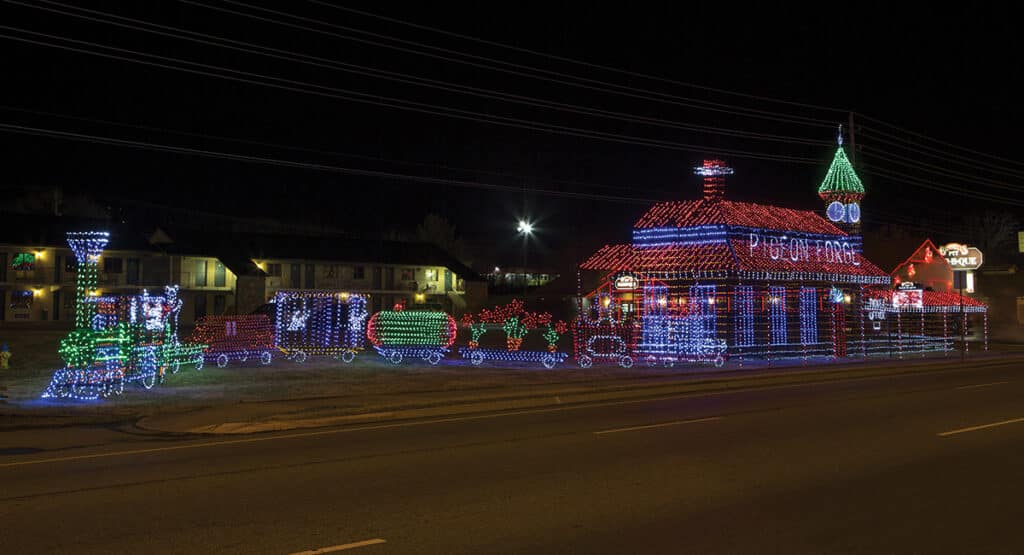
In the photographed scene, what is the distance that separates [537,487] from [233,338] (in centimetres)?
1986

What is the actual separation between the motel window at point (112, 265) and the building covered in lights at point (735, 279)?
43.3 meters

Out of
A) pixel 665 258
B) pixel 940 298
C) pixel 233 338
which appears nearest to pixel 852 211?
pixel 665 258

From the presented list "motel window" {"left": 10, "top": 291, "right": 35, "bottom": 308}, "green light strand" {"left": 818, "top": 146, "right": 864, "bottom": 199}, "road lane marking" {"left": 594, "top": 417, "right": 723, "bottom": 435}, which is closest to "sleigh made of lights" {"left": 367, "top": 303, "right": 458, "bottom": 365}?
"road lane marking" {"left": 594, "top": 417, "right": 723, "bottom": 435}

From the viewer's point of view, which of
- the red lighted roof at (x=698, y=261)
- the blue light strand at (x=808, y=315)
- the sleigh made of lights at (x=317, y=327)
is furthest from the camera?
the blue light strand at (x=808, y=315)

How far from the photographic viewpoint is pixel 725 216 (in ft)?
98.3

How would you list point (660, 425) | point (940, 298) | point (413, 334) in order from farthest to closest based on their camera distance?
point (940, 298) → point (413, 334) → point (660, 425)

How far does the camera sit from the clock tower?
36.4 metres

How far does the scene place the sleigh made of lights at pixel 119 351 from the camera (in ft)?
61.6

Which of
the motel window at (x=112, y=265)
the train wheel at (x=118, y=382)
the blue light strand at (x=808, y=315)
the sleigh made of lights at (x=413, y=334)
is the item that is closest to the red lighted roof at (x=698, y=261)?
the blue light strand at (x=808, y=315)

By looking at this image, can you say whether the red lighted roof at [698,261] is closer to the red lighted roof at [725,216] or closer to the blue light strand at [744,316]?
the red lighted roof at [725,216]

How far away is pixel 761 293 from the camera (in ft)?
105

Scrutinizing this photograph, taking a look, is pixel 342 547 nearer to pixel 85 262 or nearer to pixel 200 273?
pixel 85 262

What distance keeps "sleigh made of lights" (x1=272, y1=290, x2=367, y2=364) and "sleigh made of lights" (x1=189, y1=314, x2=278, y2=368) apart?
106 cm

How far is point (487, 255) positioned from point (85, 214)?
4837 cm
